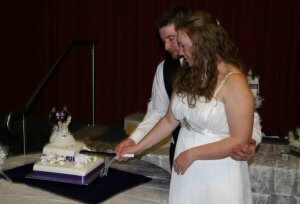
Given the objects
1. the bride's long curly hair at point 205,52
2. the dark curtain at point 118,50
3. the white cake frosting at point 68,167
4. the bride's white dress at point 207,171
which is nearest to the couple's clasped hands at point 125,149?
the white cake frosting at point 68,167

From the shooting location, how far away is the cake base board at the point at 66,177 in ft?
6.51

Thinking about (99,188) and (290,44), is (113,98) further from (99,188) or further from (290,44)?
(99,188)

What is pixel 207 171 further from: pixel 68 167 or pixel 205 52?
pixel 68 167

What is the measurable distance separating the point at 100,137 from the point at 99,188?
178 centimetres

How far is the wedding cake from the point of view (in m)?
→ 2.00

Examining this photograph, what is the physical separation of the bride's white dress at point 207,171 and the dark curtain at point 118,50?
301cm

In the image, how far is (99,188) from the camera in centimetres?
195

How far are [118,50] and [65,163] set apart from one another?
334cm

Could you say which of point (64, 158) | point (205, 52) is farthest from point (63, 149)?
point (205, 52)

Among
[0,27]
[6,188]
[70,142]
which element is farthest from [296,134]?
[0,27]

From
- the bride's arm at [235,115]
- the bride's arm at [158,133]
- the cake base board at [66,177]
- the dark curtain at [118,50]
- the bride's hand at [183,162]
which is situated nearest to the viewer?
the bride's arm at [235,115]

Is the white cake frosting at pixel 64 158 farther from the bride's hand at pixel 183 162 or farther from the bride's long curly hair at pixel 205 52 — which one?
the bride's long curly hair at pixel 205 52

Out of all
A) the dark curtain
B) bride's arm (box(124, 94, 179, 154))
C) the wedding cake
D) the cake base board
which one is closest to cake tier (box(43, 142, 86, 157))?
the wedding cake

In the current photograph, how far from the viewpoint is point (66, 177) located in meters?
2.01
